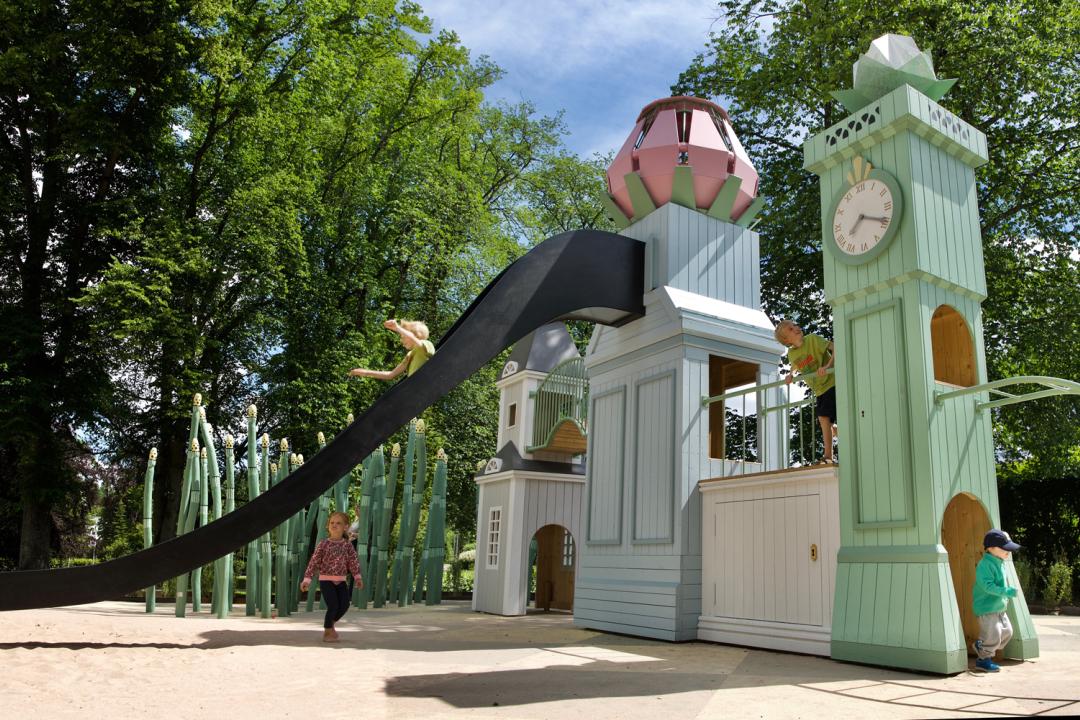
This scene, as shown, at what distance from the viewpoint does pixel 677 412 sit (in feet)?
29.1

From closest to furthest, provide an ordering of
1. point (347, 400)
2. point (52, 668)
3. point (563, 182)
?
point (52, 668) < point (347, 400) < point (563, 182)

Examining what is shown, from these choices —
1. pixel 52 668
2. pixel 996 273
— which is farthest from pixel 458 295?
pixel 52 668

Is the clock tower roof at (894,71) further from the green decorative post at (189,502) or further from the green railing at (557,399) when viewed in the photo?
the green decorative post at (189,502)

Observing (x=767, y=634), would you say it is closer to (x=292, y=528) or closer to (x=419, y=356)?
(x=419, y=356)

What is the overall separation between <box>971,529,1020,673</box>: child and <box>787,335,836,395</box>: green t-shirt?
1.96 meters

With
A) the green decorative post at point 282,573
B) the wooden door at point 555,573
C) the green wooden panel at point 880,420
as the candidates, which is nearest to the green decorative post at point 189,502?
the green decorative post at point 282,573

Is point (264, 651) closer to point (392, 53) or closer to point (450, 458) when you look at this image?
point (450, 458)

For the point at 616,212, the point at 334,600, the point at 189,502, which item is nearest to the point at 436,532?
the point at 189,502

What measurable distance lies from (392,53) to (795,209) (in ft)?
43.4

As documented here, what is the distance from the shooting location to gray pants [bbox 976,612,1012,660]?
19.0ft

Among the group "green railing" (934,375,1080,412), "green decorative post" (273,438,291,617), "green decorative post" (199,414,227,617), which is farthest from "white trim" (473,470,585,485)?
"green railing" (934,375,1080,412)

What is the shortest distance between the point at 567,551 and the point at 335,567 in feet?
24.3

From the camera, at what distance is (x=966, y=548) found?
677cm

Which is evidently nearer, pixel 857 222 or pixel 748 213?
pixel 857 222
